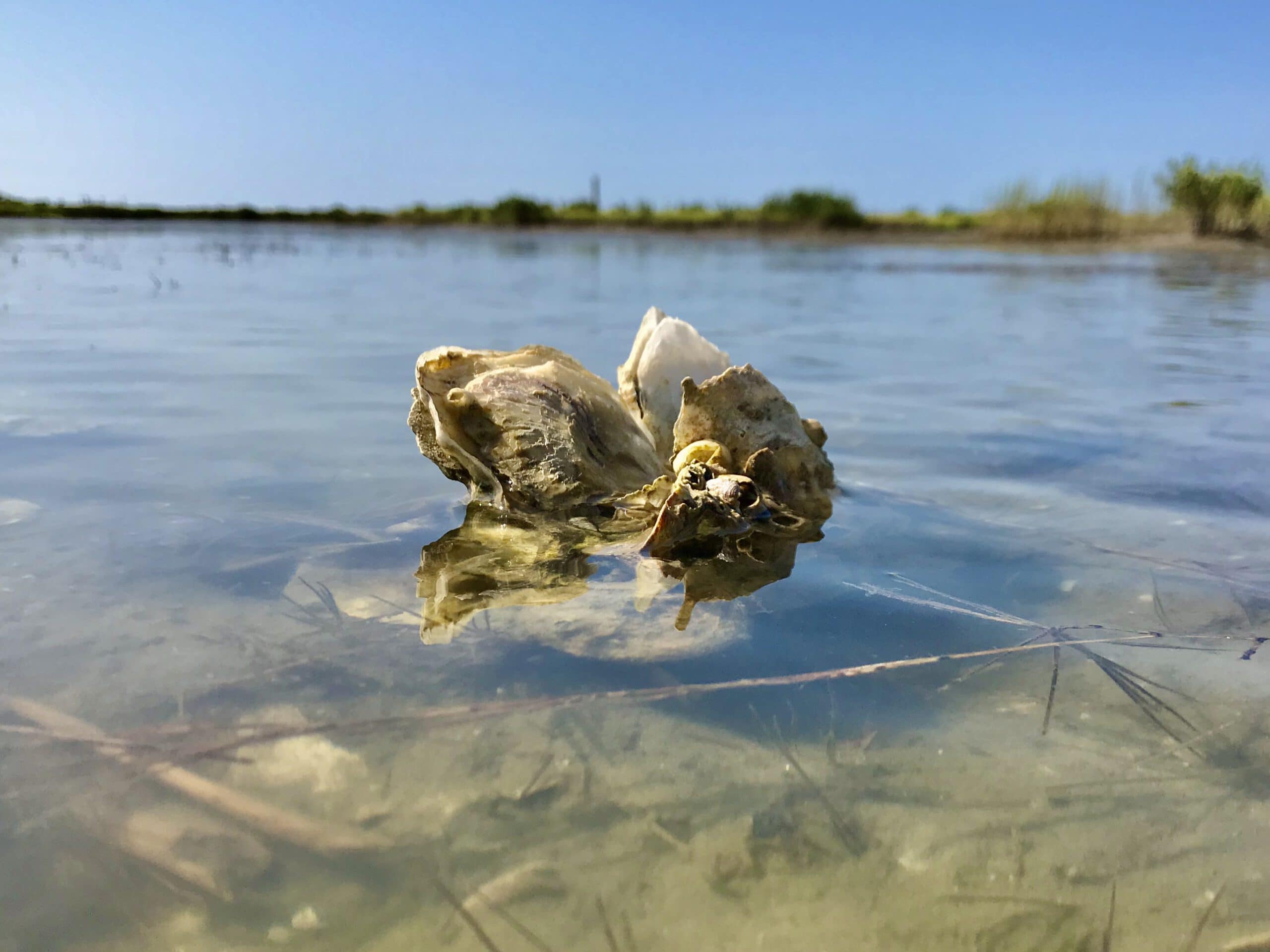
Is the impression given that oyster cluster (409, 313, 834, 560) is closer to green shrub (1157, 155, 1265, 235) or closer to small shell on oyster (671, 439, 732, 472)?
small shell on oyster (671, 439, 732, 472)

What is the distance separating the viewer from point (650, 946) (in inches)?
49.2

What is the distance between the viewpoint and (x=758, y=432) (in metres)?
3.34

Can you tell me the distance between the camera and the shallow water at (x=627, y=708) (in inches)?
52.2

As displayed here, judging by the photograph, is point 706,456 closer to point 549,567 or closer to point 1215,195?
point 549,567

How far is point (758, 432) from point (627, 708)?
1.71 metres

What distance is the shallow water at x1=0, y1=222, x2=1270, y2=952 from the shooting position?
133cm

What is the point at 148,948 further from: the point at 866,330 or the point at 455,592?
the point at 866,330

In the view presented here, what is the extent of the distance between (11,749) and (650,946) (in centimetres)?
119

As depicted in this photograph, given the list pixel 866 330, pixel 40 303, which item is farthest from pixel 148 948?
pixel 40 303

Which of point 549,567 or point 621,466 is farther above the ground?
point 621,466

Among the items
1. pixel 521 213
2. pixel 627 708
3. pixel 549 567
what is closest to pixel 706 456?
pixel 549 567

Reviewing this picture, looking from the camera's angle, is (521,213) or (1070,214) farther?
(521,213)

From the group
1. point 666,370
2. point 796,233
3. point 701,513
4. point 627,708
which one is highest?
point 796,233

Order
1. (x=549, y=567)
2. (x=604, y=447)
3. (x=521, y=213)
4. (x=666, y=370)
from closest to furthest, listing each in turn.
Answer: (x=549, y=567), (x=604, y=447), (x=666, y=370), (x=521, y=213)
